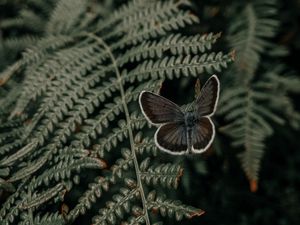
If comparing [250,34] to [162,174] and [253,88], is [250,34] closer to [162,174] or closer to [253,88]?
[253,88]

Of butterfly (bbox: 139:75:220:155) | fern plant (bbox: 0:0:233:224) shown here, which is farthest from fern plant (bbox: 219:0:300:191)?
butterfly (bbox: 139:75:220:155)

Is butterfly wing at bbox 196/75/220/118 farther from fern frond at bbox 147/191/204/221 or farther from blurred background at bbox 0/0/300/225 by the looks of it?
blurred background at bbox 0/0/300/225

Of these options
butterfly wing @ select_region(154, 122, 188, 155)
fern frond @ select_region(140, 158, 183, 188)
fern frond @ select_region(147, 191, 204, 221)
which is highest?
butterfly wing @ select_region(154, 122, 188, 155)

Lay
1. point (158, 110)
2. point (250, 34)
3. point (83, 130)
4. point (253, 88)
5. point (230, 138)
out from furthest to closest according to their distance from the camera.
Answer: point (230, 138)
point (253, 88)
point (250, 34)
point (83, 130)
point (158, 110)

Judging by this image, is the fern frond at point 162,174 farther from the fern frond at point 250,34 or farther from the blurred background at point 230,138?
the fern frond at point 250,34

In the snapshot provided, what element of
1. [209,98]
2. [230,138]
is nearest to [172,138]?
[209,98]

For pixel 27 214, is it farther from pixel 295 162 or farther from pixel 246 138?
pixel 295 162
